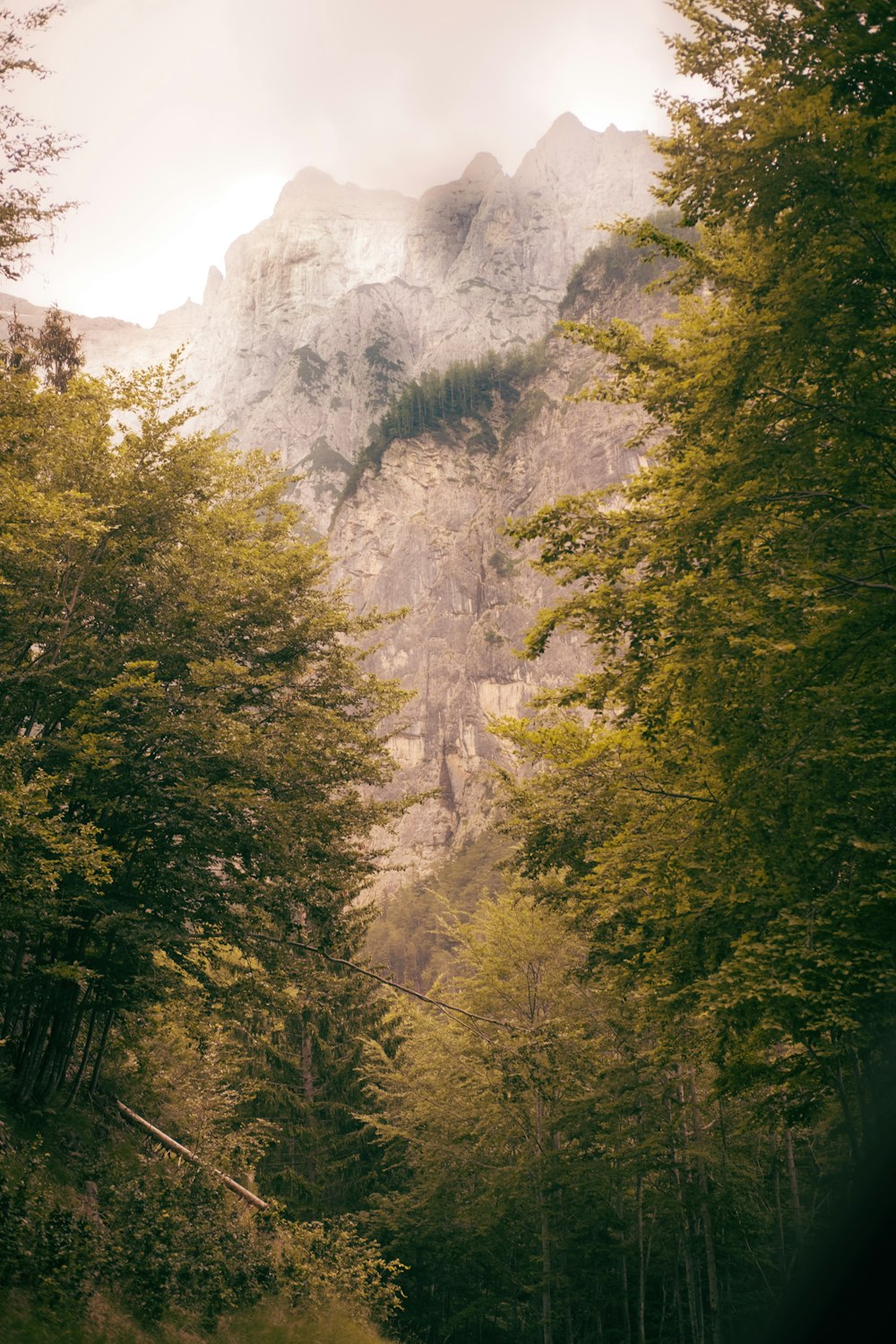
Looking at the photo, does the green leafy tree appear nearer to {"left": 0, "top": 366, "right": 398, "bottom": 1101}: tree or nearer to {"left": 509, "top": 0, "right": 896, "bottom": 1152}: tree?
{"left": 0, "top": 366, "right": 398, "bottom": 1101}: tree

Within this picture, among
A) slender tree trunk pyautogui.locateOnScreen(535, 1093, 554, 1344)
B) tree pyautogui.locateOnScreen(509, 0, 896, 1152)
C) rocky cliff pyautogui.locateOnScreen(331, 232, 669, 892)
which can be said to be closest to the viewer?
tree pyautogui.locateOnScreen(509, 0, 896, 1152)

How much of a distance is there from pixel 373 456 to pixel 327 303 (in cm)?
Answer: 7923

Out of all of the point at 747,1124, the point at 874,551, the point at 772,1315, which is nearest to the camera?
the point at 772,1315

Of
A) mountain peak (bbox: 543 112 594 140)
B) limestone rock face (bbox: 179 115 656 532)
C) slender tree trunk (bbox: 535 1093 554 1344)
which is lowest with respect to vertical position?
slender tree trunk (bbox: 535 1093 554 1344)

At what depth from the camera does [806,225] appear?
6.24m

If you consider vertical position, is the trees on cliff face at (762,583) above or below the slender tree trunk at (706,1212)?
above

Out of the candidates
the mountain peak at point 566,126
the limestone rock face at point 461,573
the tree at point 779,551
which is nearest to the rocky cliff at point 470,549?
the limestone rock face at point 461,573

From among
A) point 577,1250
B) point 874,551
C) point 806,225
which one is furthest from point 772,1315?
point 577,1250

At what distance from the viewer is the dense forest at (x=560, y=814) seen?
256 inches

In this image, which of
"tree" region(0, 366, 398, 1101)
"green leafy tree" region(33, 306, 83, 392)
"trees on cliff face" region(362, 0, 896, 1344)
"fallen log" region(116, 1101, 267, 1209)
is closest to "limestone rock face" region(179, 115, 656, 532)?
"green leafy tree" region(33, 306, 83, 392)

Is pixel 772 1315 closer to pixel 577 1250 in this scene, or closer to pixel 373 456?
pixel 577 1250

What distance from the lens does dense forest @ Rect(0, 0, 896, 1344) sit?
651cm

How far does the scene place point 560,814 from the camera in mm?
10922

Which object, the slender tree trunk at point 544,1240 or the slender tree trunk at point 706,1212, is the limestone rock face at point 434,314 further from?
the slender tree trunk at point 706,1212
